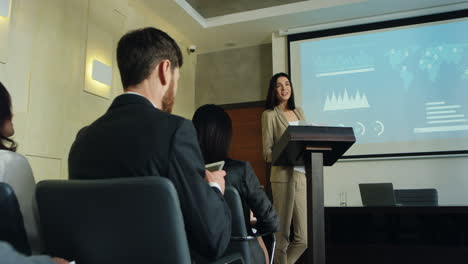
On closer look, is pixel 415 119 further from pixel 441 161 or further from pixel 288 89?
pixel 288 89

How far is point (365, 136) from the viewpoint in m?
4.46

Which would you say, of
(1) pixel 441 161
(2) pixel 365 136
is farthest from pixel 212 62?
(1) pixel 441 161

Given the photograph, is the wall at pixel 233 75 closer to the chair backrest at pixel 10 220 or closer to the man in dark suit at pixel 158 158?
the man in dark suit at pixel 158 158

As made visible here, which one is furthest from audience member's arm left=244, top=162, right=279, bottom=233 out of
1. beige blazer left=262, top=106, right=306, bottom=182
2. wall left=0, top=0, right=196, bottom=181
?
wall left=0, top=0, right=196, bottom=181

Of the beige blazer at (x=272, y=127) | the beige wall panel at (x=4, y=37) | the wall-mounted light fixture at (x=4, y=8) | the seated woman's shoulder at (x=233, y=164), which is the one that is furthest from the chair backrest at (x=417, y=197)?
the wall-mounted light fixture at (x=4, y=8)

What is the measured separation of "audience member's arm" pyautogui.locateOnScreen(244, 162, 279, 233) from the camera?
5.65ft

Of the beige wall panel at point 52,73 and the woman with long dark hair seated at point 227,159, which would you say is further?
the beige wall panel at point 52,73

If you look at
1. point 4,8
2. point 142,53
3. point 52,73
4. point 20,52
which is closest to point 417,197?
point 142,53

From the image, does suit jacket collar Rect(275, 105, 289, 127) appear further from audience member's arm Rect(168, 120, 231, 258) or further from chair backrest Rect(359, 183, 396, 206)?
audience member's arm Rect(168, 120, 231, 258)

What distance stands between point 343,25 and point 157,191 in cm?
449

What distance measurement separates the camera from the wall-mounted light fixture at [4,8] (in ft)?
9.52

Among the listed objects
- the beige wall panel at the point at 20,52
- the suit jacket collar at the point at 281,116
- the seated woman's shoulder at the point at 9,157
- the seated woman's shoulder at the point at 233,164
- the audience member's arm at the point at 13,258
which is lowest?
the audience member's arm at the point at 13,258

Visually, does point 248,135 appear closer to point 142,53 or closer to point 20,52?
point 20,52

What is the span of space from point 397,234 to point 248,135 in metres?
2.54
